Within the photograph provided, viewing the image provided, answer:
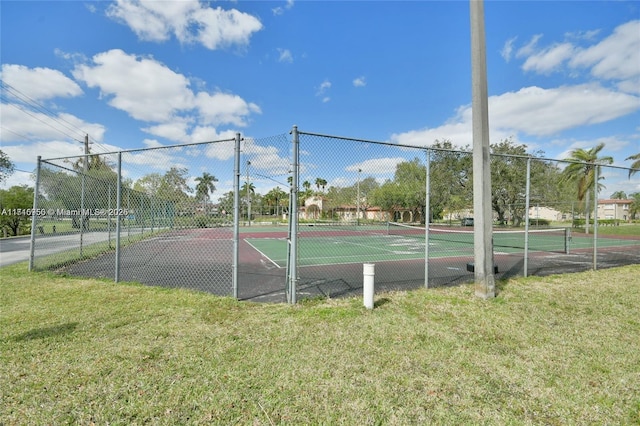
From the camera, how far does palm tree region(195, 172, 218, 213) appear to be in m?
5.19

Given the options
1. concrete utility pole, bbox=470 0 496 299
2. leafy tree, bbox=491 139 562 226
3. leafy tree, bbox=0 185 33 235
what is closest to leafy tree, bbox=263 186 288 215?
concrete utility pole, bbox=470 0 496 299

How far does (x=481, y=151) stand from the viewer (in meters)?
5.04

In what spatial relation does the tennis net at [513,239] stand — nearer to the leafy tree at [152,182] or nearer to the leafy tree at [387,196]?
the leafy tree at [387,196]

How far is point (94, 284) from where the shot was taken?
594cm

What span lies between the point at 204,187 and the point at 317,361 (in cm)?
381

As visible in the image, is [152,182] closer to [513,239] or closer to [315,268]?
[315,268]

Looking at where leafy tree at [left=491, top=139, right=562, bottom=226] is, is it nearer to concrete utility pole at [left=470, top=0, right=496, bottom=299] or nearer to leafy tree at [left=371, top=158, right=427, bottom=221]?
leafy tree at [left=371, top=158, right=427, bottom=221]

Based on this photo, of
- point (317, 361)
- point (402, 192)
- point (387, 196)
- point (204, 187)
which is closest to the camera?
point (317, 361)

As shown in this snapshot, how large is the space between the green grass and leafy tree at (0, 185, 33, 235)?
20.9 metres

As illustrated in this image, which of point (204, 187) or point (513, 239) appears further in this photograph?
point (513, 239)

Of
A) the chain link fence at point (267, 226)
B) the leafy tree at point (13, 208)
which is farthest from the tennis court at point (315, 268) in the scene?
the leafy tree at point (13, 208)

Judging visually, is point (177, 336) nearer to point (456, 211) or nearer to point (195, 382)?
point (195, 382)

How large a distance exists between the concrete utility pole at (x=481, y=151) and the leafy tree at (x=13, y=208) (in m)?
26.8

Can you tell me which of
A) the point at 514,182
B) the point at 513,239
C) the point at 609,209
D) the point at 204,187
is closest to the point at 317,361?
the point at 204,187
